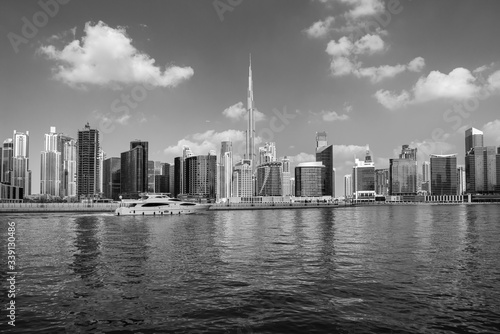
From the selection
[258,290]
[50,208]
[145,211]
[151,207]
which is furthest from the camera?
[50,208]

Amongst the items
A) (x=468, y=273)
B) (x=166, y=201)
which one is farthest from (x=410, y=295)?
(x=166, y=201)

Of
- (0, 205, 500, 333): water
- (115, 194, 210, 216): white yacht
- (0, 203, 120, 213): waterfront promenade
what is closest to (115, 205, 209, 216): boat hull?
(115, 194, 210, 216): white yacht

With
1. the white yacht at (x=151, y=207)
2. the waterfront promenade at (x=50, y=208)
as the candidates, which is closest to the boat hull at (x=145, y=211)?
the white yacht at (x=151, y=207)

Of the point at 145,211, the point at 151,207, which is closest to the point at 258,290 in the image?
the point at 151,207

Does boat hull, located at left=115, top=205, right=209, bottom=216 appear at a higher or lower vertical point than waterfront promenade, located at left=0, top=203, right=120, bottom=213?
higher

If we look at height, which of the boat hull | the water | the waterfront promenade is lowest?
the waterfront promenade

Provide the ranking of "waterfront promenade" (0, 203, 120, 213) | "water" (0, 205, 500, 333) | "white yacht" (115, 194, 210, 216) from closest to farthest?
"water" (0, 205, 500, 333) → "white yacht" (115, 194, 210, 216) → "waterfront promenade" (0, 203, 120, 213)

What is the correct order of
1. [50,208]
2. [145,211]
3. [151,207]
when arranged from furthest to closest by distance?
[50,208] → [151,207] → [145,211]

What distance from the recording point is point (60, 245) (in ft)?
147

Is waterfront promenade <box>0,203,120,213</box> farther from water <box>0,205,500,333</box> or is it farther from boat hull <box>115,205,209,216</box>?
water <box>0,205,500,333</box>

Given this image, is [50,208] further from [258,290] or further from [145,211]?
[258,290]

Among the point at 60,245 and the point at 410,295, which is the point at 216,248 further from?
the point at 410,295

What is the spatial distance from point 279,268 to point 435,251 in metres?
20.6

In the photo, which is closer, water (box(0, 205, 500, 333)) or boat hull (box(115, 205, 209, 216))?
water (box(0, 205, 500, 333))
